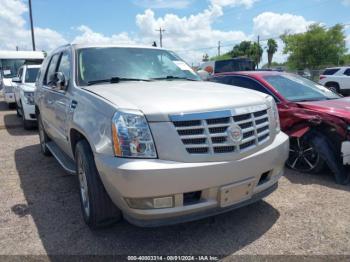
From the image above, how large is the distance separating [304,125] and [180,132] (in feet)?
9.51

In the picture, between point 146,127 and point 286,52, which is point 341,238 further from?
point 286,52

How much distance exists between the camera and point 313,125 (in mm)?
4812

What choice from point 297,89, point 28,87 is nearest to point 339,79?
point 297,89

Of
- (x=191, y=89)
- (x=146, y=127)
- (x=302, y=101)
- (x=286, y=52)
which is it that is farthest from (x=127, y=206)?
(x=286, y=52)

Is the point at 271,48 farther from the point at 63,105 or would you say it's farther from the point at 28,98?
the point at 63,105

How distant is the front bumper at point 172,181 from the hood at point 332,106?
216 cm

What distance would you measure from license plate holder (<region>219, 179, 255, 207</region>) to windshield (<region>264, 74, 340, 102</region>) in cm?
279

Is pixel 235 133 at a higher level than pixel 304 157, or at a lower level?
higher

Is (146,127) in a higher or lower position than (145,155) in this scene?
higher

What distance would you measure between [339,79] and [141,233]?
17.5 m

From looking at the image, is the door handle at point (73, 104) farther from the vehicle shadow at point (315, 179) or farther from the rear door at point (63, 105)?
the vehicle shadow at point (315, 179)

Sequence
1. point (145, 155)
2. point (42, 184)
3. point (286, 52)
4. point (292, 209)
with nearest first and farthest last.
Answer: point (145, 155), point (292, 209), point (42, 184), point (286, 52)

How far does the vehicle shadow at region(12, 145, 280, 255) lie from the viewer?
3051mm

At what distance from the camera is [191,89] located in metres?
3.47
